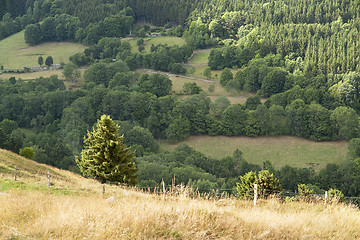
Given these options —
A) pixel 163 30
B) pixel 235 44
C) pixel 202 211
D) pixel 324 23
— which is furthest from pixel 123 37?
pixel 202 211

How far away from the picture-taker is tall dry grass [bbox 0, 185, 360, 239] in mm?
14180

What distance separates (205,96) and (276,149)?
95.3ft

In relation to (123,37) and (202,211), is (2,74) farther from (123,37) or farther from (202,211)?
(202,211)

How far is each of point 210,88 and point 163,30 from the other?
222 ft

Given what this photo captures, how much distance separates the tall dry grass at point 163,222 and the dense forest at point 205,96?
48925mm

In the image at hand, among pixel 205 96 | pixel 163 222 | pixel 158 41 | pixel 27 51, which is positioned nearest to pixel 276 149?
pixel 205 96

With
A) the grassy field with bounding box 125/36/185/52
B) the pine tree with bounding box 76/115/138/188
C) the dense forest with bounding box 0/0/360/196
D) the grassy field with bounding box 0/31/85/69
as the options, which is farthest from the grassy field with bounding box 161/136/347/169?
the grassy field with bounding box 0/31/85/69

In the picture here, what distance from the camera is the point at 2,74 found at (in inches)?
5748

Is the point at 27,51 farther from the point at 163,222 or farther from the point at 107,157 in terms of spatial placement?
the point at 163,222

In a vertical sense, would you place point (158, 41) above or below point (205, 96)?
above

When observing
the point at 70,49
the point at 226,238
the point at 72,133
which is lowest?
the point at 72,133

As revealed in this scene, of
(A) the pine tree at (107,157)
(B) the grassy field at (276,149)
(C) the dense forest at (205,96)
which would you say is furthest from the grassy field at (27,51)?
(A) the pine tree at (107,157)

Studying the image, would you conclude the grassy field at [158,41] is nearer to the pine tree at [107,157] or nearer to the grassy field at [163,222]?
the pine tree at [107,157]

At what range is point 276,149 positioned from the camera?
100 metres
